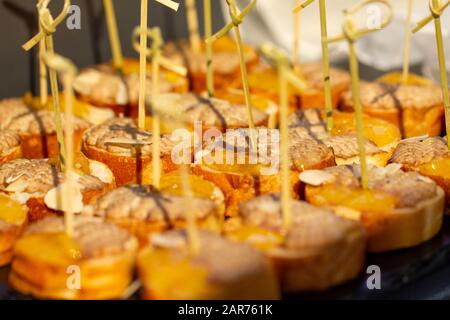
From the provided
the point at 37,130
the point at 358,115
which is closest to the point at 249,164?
the point at 358,115

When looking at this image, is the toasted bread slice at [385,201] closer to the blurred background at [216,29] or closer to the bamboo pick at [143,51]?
the bamboo pick at [143,51]

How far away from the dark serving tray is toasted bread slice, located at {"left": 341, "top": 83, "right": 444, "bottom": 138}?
3.84ft

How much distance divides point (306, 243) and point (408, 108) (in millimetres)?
1767

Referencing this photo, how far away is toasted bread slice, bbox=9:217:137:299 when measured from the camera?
2395mm

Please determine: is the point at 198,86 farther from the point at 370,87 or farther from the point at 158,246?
the point at 158,246

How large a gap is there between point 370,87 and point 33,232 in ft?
7.23

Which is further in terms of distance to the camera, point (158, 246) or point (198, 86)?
point (198, 86)

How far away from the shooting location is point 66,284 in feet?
7.90

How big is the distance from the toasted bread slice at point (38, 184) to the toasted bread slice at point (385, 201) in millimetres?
864

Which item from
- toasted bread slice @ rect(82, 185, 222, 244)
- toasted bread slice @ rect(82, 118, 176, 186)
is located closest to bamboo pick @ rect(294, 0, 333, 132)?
toasted bread slice @ rect(82, 118, 176, 186)

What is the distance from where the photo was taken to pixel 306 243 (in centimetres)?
242

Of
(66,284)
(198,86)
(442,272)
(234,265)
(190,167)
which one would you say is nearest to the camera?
(234,265)

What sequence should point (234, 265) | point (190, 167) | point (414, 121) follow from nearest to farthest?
point (234, 265) < point (190, 167) < point (414, 121)
